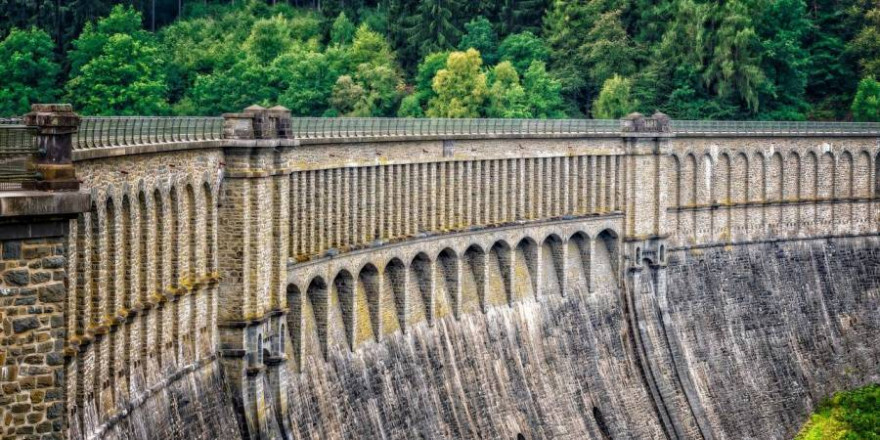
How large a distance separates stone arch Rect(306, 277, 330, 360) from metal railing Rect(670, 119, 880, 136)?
111ft

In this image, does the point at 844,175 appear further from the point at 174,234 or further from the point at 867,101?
the point at 174,234

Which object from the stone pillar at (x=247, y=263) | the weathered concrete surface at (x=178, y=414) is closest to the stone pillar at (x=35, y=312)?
the weathered concrete surface at (x=178, y=414)

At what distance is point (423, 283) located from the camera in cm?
7206

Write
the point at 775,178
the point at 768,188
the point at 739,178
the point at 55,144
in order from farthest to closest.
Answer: the point at 775,178 → the point at 768,188 → the point at 739,178 → the point at 55,144

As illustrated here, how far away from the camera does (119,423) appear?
4400cm

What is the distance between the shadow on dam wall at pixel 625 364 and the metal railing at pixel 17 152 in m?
18.0

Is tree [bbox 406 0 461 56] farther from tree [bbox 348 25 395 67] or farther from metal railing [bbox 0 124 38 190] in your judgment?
metal railing [bbox 0 124 38 190]

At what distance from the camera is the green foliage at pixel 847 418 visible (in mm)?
87438

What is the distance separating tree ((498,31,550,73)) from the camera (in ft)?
420

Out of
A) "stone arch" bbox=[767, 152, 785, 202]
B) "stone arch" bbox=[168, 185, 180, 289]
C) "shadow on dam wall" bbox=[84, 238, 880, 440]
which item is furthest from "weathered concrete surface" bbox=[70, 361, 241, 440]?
"stone arch" bbox=[767, 152, 785, 202]

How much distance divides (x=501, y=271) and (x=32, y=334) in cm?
4856

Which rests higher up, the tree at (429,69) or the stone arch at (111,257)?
the tree at (429,69)

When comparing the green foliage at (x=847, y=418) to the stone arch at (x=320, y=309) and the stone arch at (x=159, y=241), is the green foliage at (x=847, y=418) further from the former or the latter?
the stone arch at (x=159, y=241)

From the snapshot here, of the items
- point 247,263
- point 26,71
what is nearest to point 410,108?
point 26,71
